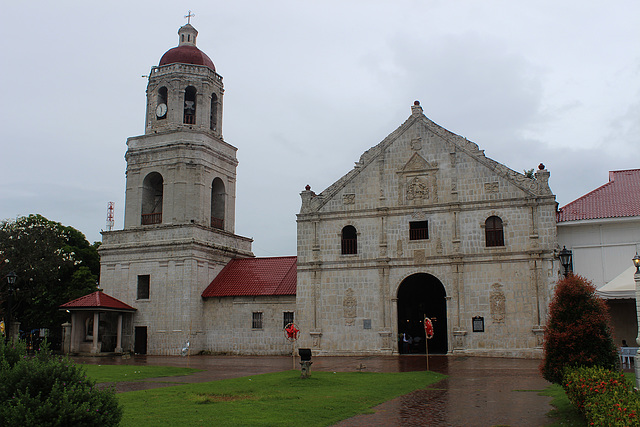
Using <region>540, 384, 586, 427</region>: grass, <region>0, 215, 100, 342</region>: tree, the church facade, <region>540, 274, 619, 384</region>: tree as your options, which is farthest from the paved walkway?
<region>0, 215, 100, 342</region>: tree

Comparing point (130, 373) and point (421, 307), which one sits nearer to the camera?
point (130, 373)

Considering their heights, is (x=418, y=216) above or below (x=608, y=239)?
above

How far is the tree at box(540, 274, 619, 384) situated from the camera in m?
12.2

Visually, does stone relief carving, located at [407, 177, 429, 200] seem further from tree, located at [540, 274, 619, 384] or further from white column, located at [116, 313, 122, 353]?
tree, located at [540, 274, 619, 384]

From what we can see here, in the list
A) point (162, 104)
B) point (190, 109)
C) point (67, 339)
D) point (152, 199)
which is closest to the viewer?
point (67, 339)

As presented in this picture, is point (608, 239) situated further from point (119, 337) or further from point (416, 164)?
point (119, 337)

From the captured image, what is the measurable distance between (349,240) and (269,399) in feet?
64.0

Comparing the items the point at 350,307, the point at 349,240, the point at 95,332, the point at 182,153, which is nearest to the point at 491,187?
the point at 349,240

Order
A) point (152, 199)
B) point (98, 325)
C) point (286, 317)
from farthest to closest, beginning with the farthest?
point (152, 199) < point (98, 325) < point (286, 317)

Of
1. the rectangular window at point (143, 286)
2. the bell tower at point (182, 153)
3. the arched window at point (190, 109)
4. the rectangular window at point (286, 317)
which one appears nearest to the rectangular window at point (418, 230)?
the rectangular window at point (286, 317)

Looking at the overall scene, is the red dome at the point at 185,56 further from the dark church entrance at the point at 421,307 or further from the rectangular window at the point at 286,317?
the dark church entrance at the point at 421,307

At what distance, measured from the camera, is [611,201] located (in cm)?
2978

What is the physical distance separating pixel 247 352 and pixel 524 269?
16494mm

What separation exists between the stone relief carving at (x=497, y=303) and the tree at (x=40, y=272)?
28.7 m
